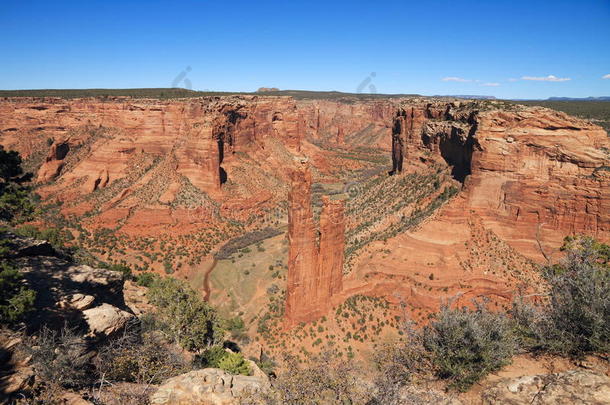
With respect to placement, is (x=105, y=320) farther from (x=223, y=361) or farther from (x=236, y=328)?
(x=236, y=328)

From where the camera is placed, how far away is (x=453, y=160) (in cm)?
3638

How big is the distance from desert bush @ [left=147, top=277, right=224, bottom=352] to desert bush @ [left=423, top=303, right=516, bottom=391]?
15432 millimetres

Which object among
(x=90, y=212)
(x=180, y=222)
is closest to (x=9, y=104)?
(x=90, y=212)

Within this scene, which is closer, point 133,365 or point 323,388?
point 323,388

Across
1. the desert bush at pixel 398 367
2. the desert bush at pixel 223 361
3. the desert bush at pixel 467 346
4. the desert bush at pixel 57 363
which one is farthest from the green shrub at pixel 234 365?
the desert bush at pixel 467 346

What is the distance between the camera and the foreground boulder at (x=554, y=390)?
745 centimetres

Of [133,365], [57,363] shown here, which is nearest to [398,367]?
[133,365]

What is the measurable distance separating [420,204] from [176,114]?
44313mm

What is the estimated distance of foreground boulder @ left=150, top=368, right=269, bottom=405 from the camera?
9.61 meters

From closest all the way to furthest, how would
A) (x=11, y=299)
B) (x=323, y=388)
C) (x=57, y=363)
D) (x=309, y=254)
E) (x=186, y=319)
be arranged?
1. (x=323, y=388)
2. (x=57, y=363)
3. (x=11, y=299)
4. (x=186, y=319)
5. (x=309, y=254)

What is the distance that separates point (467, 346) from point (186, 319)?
17.4m

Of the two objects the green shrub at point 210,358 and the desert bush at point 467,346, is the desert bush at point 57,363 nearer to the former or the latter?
the green shrub at point 210,358

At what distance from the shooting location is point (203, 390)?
10.0 m

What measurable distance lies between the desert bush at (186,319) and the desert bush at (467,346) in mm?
15432
